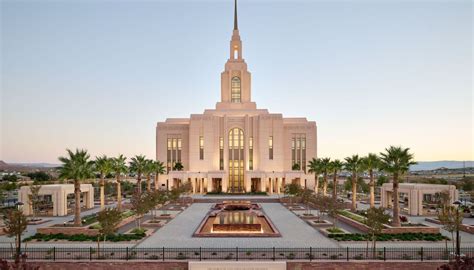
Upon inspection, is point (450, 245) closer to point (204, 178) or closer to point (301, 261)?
point (301, 261)

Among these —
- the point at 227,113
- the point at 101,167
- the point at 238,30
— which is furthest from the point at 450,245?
the point at 238,30

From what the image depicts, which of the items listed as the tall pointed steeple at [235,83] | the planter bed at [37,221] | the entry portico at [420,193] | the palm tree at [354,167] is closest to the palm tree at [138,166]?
the planter bed at [37,221]

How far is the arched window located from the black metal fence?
64047 mm

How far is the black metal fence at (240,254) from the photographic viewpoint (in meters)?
20.2

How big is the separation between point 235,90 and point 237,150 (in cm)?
1635

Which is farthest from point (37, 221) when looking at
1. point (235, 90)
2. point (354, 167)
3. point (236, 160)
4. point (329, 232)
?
point (235, 90)

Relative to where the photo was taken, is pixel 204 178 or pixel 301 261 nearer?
pixel 301 261

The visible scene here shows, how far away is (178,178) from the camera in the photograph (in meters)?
69.6

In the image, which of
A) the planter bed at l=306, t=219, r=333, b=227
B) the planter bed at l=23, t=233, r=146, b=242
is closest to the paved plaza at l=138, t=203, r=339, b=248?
the planter bed at l=306, t=219, r=333, b=227

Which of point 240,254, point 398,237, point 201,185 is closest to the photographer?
point 240,254

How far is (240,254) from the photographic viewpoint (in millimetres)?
21312

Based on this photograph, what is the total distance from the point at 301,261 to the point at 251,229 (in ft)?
33.2

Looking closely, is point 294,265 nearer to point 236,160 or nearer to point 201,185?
point 201,185

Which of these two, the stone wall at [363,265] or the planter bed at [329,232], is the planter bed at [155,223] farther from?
the stone wall at [363,265]
